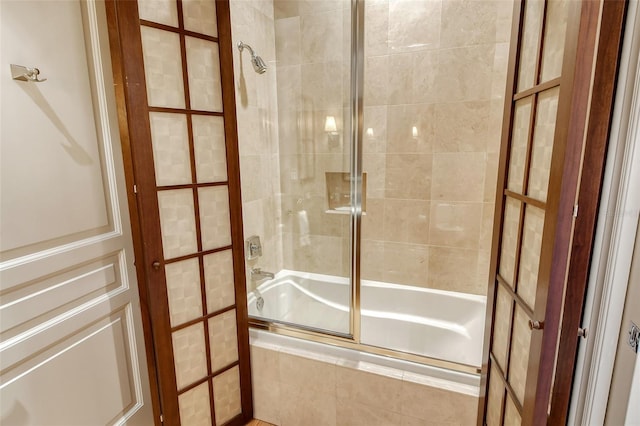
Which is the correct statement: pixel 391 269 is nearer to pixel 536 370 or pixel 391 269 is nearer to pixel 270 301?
pixel 270 301

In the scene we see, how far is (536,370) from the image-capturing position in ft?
2.77

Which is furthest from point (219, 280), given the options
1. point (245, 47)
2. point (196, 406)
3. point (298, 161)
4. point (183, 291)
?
point (245, 47)

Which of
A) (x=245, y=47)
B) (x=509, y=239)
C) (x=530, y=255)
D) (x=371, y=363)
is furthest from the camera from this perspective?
(x=245, y=47)

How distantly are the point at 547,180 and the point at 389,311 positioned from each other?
1.85m

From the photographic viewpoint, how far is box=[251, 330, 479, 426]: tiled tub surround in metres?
1.47

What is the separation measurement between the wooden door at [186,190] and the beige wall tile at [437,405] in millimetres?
939

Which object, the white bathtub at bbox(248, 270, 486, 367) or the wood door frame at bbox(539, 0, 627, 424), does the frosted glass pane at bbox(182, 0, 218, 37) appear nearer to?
the wood door frame at bbox(539, 0, 627, 424)

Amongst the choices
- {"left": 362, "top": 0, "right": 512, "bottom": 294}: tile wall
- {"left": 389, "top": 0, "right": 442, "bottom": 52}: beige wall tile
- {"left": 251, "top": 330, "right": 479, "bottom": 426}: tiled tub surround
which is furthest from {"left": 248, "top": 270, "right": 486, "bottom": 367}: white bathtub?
{"left": 389, "top": 0, "right": 442, "bottom": 52}: beige wall tile

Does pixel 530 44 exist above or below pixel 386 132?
above

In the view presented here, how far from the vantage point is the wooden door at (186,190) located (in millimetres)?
1228

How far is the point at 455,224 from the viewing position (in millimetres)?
2260

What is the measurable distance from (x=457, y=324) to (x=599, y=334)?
157 cm

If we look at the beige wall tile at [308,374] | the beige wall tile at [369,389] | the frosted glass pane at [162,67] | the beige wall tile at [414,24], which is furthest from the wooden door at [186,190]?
the beige wall tile at [414,24]

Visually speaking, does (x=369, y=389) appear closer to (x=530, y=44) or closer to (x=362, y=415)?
(x=362, y=415)
